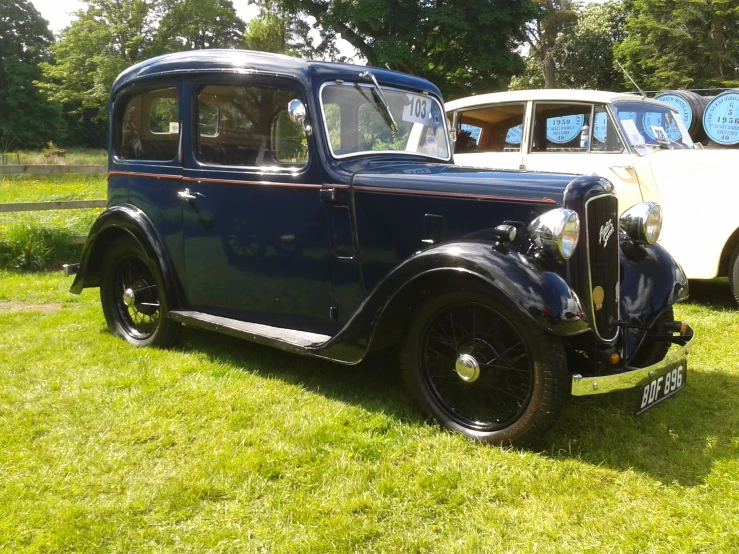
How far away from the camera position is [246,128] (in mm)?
3979

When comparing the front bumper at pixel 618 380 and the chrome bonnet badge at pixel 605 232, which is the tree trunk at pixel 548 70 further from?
the front bumper at pixel 618 380

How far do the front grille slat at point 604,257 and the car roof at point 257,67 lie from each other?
167 cm

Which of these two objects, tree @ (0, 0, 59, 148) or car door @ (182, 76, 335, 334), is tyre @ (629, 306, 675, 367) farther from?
tree @ (0, 0, 59, 148)

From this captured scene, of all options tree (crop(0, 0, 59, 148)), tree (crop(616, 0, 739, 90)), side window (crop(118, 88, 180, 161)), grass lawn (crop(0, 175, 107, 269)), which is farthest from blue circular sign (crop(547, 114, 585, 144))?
tree (crop(0, 0, 59, 148))

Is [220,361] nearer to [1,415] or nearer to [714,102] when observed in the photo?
[1,415]

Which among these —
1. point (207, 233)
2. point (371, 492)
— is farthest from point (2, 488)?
point (207, 233)

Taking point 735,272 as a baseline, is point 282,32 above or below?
above

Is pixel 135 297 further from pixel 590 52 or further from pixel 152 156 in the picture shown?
pixel 590 52

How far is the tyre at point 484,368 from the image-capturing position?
9.15ft

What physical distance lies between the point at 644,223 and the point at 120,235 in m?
3.63

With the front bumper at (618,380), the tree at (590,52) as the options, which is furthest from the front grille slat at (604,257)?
the tree at (590,52)

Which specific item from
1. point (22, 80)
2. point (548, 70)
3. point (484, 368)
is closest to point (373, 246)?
point (484, 368)

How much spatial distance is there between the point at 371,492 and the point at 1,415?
86.8 inches

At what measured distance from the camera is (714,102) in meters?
10.7
